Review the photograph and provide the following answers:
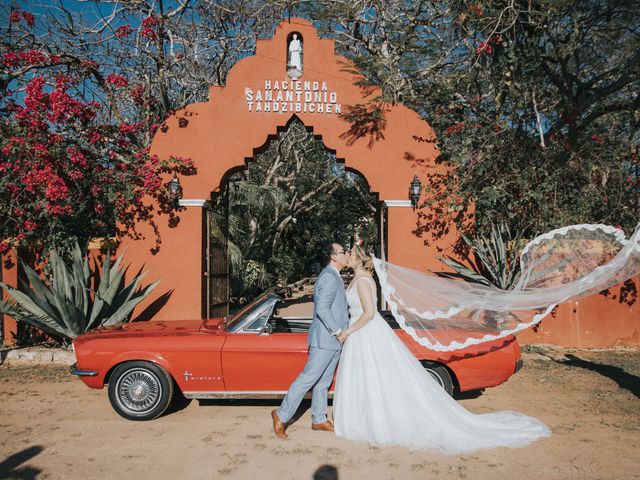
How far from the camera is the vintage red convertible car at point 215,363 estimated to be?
504cm

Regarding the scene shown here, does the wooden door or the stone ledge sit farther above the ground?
the wooden door

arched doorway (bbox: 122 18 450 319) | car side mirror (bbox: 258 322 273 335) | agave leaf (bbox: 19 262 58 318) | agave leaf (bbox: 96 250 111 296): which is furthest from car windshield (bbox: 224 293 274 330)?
agave leaf (bbox: 19 262 58 318)

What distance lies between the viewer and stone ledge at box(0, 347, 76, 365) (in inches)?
306

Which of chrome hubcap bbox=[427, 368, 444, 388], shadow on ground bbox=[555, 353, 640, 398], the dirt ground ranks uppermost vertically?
chrome hubcap bbox=[427, 368, 444, 388]

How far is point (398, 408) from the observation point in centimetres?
454

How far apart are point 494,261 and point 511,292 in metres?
3.02

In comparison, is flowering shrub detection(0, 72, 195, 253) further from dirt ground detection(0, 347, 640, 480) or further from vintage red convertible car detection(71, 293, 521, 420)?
vintage red convertible car detection(71, 293, 521, 420)

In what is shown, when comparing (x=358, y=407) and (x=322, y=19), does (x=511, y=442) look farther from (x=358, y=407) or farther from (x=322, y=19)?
(x=322, y=19)

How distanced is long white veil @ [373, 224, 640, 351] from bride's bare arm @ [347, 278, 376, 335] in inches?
13.4

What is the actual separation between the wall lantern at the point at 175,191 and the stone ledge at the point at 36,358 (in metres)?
2.91

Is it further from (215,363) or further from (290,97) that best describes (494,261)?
(215,363)

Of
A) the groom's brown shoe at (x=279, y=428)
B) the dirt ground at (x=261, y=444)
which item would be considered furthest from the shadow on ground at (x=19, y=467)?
the groom's brown shoe at (x=279, y=428)

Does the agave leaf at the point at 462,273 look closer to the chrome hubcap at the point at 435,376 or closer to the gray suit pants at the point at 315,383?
the chrome hubcap at the point at 435,376

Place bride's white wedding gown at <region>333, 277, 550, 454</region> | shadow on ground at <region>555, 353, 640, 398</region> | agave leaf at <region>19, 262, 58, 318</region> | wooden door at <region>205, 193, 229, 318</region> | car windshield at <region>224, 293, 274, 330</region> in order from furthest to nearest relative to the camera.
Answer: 1. wooden door at <region>205, 193, 229, 318</region>
2. agave leaf at <region>19, 262, 58, 318</region>
3. shadow on ground at <region>555, 353, 640, 398</region>
4. car windshield at <region>224, 293, 274, 330</region>
5. bride's white wedding gown at <region>333, 277, 550, 454</region>
